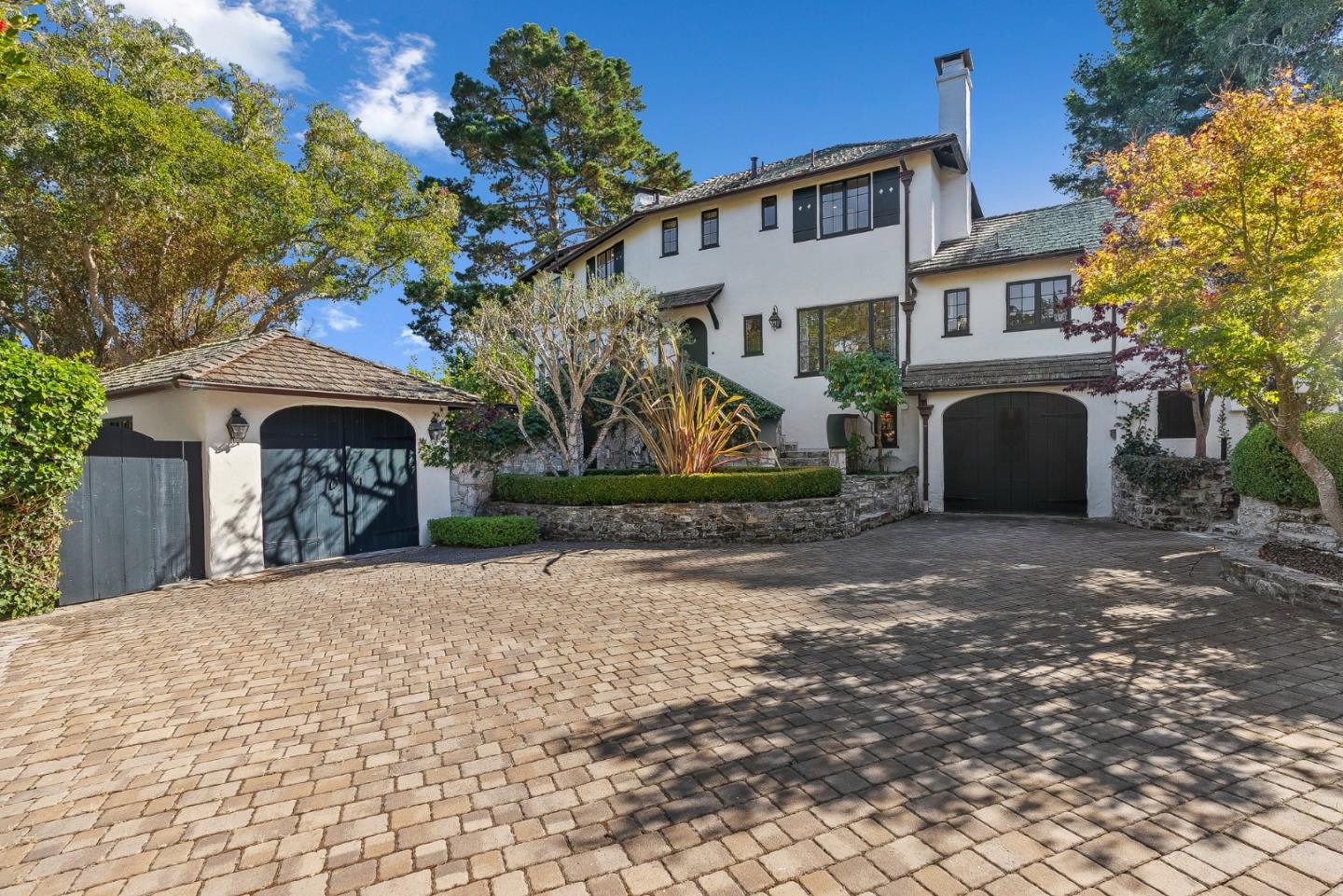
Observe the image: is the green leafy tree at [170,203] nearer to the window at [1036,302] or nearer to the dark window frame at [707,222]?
the dark window frame at [707,222]

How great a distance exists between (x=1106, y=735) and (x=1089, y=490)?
12555 millimetres

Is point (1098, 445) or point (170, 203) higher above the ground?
point (170, 203)

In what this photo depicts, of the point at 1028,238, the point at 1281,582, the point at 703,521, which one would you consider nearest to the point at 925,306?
the point at 1028,238

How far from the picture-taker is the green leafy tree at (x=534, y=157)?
25242 millimetres

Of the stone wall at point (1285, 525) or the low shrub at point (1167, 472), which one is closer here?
the stone wall at point (1285, 525)

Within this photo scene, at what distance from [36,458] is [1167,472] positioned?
56.5 feet

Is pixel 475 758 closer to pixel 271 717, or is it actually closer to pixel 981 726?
pixel 271 717

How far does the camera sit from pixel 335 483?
1064cm

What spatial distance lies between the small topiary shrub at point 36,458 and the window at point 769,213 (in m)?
15.3

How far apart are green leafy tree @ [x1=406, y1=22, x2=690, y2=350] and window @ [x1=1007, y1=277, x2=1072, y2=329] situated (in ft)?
56.1

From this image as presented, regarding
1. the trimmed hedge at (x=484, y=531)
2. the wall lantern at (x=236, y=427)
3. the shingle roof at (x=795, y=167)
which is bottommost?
the trimmed hedge at (x=484, y=531)

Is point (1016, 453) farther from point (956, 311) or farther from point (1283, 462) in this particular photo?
point (1283, 462)

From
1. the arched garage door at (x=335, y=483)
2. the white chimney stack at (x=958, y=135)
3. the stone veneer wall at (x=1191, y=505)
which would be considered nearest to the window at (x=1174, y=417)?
the stone veneer wall at (x=1191, y=505)

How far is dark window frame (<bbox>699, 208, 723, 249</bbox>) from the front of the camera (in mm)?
18688
